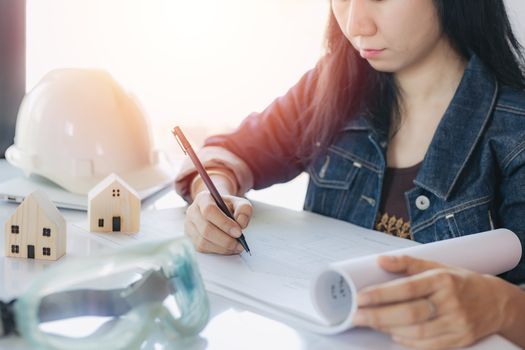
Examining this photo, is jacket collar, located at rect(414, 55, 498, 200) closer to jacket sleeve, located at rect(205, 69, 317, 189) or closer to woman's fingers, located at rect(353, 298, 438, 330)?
jacket sleeve, located at rect(205, 69, 317, 189)

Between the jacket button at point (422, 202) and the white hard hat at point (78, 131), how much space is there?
0.41 metres

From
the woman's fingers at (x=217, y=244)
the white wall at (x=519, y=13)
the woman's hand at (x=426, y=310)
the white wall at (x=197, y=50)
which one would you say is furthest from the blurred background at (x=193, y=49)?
the woman's hand at (x=426, y=310)

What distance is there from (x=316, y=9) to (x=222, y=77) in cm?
32

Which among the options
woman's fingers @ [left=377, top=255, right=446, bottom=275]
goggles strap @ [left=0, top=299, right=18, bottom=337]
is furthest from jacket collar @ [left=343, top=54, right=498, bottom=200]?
goggles strap @ [left=0, top=299, right=18, bottom=337]

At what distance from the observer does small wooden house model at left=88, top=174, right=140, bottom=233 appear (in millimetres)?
893

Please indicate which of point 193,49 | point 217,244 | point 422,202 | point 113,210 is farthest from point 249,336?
point 193,49

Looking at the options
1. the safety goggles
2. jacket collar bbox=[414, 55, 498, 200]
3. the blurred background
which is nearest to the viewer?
the safety goggles

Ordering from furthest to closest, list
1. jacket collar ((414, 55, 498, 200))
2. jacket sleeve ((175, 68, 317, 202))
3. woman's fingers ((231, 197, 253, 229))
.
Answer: jacket sleeve ((175, 68, 317, 202)) < jacket collar ((414, 55, 498, 200)) < woman's fingers ((231, 197, 253, 229))

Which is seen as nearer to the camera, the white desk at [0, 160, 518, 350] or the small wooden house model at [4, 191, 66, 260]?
the white desk at [0, 160, 518, 350]

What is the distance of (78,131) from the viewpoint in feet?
3.50

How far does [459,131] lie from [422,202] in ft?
0.35

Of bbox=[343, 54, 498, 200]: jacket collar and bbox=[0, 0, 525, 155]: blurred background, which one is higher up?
bbox=[343, 54, 498, 200]: jacket collar

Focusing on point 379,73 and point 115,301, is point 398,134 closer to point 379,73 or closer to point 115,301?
point 379,73

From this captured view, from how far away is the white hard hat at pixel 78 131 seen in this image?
1067 millimetres
